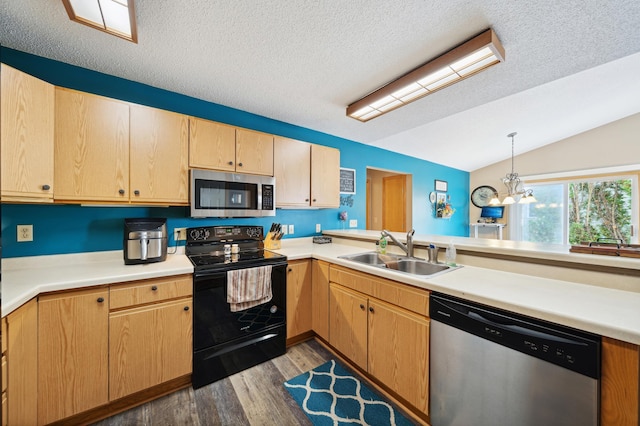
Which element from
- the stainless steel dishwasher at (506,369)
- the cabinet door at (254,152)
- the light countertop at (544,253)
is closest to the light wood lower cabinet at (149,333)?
the cabinet door at (254,152)

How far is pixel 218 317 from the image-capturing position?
1875mm

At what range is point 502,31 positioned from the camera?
4.90 ft

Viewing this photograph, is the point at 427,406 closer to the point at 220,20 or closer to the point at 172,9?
the point at 220,20

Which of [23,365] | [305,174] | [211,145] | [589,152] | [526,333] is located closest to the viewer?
[526,333]

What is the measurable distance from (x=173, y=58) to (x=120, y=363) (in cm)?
202

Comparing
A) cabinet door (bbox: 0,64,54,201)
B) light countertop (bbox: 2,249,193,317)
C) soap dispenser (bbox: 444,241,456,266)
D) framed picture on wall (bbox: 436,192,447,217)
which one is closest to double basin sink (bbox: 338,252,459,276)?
soap dispenser (bbox: 444,241,456,266)

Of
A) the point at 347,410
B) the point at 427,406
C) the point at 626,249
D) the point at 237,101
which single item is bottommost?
the point at 347,410

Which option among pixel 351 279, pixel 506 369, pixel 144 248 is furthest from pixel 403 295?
pixel 144 248

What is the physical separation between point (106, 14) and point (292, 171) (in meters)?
1.66

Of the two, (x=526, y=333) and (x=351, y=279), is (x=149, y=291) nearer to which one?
(x=351, y=279)

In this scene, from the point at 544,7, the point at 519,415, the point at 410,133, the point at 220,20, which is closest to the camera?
the point at 519,415

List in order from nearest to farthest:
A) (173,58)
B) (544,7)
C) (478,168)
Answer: (544,7)
(173,58)
(478,168)

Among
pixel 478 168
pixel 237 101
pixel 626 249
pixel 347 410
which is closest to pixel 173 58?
pixel 237 101

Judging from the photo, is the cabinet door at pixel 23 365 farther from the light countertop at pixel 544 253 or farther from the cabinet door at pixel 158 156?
the light countertop at pixel 544 253
